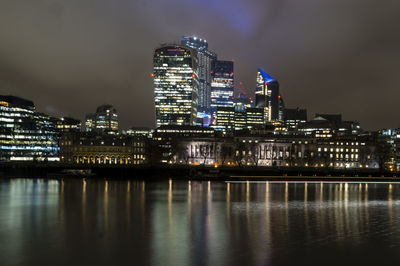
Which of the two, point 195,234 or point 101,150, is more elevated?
point 101,150

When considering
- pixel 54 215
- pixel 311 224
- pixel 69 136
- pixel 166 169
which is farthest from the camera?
pixel 69 136

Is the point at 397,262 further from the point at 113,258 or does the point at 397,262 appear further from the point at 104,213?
the point at 104,213

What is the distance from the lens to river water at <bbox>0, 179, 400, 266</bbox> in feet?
92.4

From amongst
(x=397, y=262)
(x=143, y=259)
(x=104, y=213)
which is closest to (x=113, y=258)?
(x=143, y=259)

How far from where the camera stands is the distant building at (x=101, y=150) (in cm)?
18988

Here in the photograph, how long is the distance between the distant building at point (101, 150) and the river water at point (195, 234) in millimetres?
134778

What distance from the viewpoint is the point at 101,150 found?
19188 centimetres

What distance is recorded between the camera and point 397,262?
2758 cm

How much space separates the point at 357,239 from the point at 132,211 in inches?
913

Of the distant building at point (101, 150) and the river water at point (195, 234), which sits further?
the distant building at point (101, 150)

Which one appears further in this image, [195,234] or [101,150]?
[101,150]

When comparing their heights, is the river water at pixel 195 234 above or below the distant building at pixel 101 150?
below

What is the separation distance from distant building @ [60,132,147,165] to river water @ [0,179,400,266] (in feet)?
442

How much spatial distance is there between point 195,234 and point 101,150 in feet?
528
